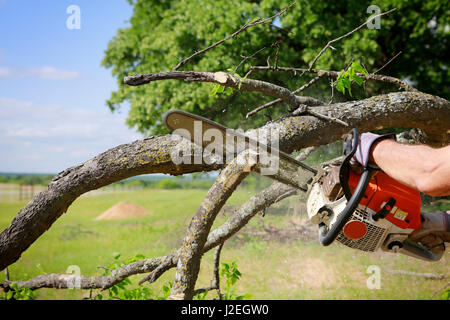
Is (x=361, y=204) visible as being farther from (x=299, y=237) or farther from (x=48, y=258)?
(x=48, y=258)

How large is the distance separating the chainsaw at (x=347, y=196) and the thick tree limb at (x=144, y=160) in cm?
42

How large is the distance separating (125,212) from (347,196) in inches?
582

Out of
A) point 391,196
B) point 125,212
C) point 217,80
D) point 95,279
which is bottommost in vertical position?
point 125,212

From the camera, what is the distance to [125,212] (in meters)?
15.3

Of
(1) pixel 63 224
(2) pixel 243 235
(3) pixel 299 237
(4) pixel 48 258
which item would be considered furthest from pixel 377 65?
(1) pixel 63 224

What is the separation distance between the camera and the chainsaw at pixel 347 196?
1484 mm

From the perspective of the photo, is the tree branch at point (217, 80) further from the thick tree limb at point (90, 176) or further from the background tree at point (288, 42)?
the background tree at point (288, 42)

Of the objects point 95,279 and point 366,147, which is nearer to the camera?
point 366,147

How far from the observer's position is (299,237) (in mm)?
6645

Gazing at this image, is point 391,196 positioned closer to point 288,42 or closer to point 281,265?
point 281,265

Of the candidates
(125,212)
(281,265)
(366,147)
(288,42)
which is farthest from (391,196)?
(125,212)

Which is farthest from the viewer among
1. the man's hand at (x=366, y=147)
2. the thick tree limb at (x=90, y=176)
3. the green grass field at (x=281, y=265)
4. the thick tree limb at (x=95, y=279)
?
the green grass field at (x=281, y=265)

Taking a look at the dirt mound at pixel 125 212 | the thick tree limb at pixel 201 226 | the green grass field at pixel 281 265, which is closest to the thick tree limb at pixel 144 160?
the thick tree limb at pixel 201 226
